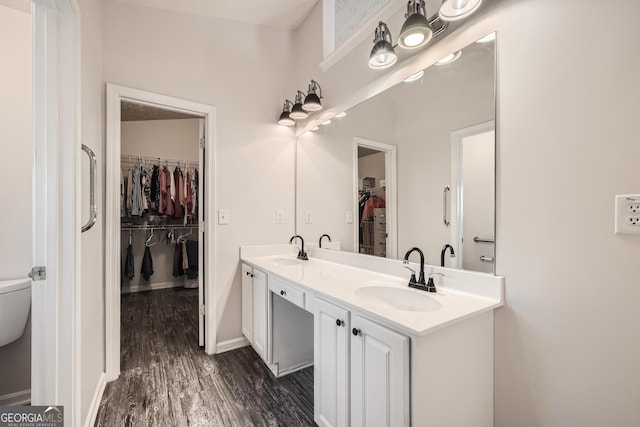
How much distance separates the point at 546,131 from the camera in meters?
1.05

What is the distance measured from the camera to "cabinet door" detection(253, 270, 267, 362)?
1970mm

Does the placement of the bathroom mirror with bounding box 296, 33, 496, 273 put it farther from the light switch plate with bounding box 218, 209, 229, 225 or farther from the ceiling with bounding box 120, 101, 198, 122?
the ceiling with bounding box 120, 101, 198, 122

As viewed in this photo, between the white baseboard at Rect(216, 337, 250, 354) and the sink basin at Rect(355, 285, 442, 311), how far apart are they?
4.88ft

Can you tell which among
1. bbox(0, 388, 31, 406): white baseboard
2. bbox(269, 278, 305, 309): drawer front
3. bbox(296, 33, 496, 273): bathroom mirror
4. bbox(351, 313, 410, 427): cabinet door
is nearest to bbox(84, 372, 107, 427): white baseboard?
bbox(0, 388, 31, 406): white baseboard

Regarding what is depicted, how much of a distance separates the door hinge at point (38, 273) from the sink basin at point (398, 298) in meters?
1.32

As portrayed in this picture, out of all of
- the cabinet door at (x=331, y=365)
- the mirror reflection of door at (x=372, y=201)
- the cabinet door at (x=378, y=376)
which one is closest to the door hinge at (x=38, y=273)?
the cabinet door at (x=331, y=365)

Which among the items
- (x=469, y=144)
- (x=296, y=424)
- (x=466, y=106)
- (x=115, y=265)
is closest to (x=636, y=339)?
(x=469, y=144)

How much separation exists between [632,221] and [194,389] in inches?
91.8

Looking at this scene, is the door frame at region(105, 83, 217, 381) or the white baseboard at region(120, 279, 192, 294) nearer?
the door frame at region(105, 83, 217, 381)

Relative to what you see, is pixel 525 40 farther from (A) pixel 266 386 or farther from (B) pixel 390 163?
(A) pixel 266 386

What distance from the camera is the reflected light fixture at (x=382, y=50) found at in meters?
1.46

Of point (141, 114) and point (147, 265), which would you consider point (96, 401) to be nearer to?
point (147, 265)

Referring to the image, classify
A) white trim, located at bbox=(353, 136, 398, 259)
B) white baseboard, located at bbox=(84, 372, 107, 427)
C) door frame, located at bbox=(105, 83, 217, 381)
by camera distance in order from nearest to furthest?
white baseboard, located at bbox=(84, 372, 107, 427) < white trim, located at bbox=(353, 136, 398, 259) < door frame, located at bbox=(105, 83, 217, 381)

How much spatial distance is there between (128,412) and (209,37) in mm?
2734
